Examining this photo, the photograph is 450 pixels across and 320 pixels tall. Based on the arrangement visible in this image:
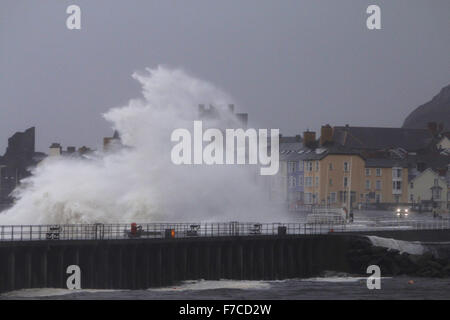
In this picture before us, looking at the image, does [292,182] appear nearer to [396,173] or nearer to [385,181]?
[385,181]

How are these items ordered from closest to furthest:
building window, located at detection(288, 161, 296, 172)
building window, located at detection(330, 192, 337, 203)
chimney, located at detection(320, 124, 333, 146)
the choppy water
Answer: the choppy water → building window, located at detection(330, 192, 337, 203) → chimney, located at detection(320, 124, 333, 146) → building window, located at detection(288, 161, 296, 172)

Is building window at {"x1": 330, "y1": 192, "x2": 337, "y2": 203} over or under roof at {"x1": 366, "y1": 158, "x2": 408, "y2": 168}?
under

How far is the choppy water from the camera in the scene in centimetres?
5131

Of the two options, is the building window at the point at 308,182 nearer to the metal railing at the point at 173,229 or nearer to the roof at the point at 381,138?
the roof at the point at 381,138

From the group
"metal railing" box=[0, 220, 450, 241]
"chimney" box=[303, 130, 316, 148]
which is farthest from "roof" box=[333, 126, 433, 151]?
"metal railing" box=[0, 220, 450, 241]

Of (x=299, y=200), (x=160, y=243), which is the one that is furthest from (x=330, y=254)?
(x=299, y=200)

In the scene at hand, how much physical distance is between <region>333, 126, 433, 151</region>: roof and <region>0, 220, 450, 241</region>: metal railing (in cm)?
4086

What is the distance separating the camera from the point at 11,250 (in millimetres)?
51344

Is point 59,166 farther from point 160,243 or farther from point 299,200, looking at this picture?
point 299,200

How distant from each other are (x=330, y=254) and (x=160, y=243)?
10438 millimetres

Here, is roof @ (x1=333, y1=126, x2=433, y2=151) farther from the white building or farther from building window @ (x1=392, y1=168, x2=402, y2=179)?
the white building

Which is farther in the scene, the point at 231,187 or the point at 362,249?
the point at 231,187
